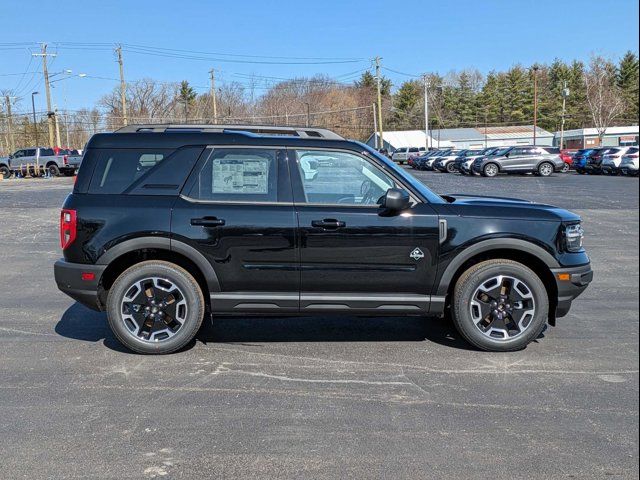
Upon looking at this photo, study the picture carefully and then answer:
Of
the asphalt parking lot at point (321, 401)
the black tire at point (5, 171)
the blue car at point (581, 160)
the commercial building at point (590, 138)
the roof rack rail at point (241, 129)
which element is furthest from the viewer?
the commercial building at point (590, 138)

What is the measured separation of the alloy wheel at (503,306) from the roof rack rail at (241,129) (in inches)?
74.4

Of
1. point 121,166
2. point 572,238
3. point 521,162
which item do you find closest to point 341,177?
point 121,166

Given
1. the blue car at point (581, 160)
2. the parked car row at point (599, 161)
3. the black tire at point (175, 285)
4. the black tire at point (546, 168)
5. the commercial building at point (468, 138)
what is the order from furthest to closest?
1. the commercial building at point (468, 138)
2. the blue car at point (581, 160)
3. the black tire at point (546, 168)
4. the parked car row at point (599, 161)
5. the black tire at point (175, 285)

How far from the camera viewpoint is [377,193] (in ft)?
16.4

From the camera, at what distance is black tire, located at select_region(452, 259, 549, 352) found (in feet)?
16.1

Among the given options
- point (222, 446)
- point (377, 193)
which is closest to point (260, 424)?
point (222, 446)

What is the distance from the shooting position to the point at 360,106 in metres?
96.6

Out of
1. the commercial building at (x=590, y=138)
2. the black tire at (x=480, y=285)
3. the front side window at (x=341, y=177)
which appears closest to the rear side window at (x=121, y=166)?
the front side window at (x=341, y=177)

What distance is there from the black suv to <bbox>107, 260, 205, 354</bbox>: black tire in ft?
0.04

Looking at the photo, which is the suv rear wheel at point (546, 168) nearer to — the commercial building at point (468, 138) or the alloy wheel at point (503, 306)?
the alloy wheel at point (503, 306)

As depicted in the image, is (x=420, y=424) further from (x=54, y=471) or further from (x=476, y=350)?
(x=54, y=471)

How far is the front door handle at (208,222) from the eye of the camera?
190 inches

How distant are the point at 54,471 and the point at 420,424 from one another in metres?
2.17

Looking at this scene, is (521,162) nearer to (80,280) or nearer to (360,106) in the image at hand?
(80,280)
